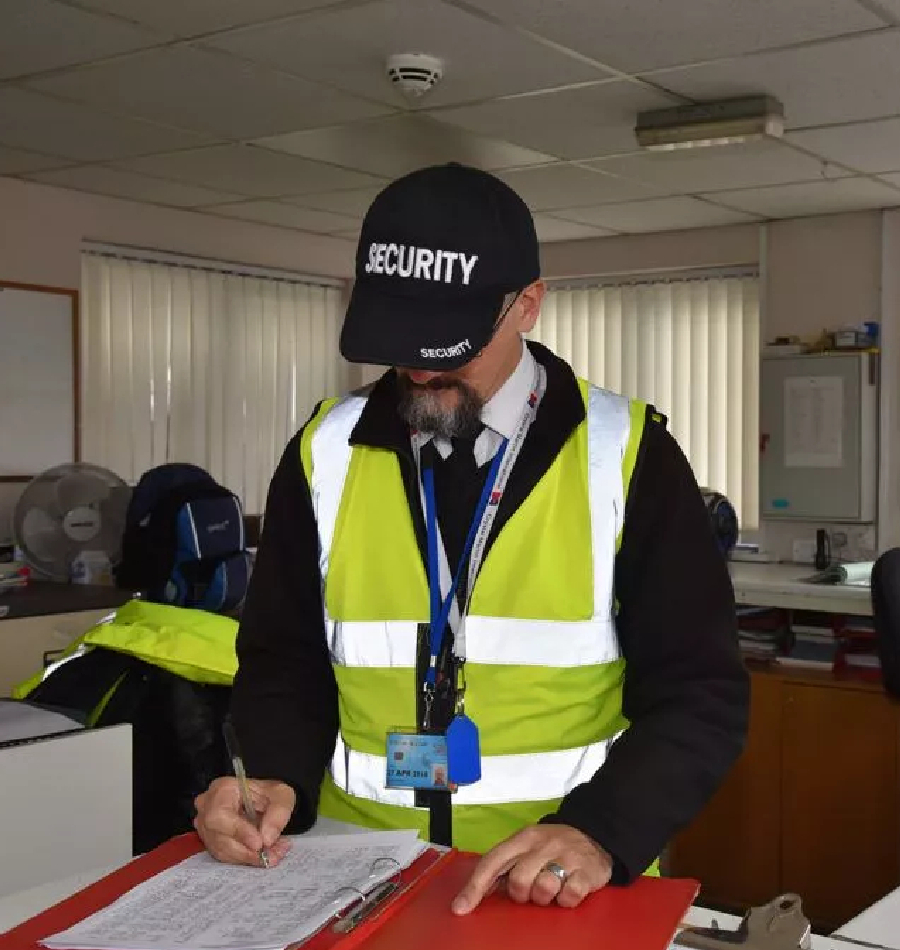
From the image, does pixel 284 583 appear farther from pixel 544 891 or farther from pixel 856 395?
pixel 856 395

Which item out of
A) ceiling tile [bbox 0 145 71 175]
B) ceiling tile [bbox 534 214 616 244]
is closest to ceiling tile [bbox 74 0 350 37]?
ceiling tile [bbox 0 145 71 175]

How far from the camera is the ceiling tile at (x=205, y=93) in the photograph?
383 centimetres

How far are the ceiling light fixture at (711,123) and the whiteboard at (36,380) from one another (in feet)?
9.45

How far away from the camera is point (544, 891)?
44.3 inches

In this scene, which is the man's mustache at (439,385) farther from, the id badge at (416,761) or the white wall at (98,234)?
the white wall at (98,234)

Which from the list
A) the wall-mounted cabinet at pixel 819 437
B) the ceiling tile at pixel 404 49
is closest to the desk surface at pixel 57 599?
the ceiling tile at pixel 404 49

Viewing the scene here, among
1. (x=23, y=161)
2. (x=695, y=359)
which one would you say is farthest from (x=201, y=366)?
(x=695, y=359)

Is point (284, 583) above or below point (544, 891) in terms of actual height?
above

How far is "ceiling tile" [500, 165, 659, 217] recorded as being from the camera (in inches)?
211

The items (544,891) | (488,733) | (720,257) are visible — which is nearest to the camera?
(544,891)

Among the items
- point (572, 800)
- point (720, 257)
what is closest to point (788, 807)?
point (572, 800)

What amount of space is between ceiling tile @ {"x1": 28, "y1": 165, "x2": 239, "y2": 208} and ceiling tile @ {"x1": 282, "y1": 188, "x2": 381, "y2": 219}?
1.13 ft

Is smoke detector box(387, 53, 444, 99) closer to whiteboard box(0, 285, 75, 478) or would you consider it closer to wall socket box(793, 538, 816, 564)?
whiteboard box(0, 285, 75, 478)

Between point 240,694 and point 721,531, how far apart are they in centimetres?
336
